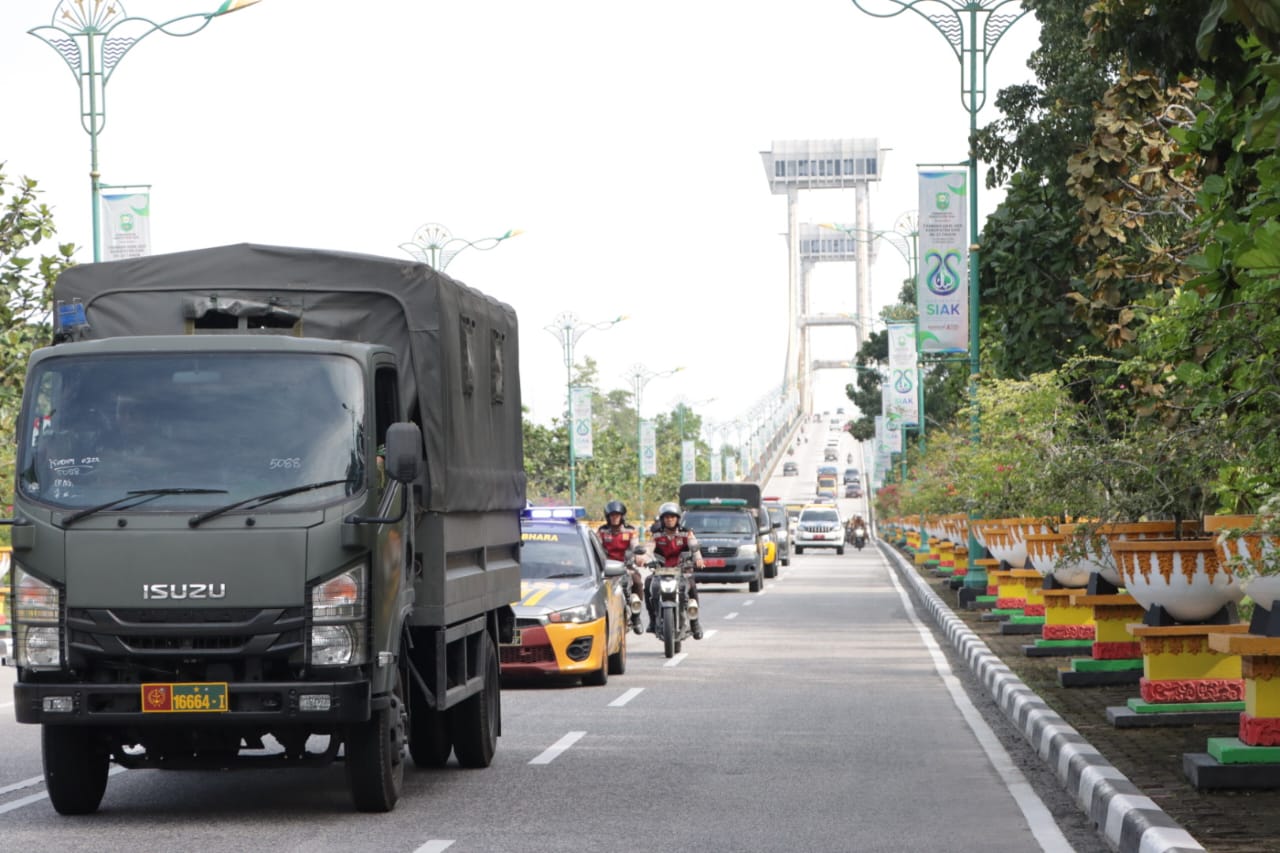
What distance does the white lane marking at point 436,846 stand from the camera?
918 centimetres

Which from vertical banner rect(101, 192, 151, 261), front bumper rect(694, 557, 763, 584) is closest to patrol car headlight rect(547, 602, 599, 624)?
vertical banner rect(101, 192, 151, 261)

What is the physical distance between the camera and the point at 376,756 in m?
10.2

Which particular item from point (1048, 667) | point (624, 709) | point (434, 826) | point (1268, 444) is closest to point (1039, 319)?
point (1048, 667)

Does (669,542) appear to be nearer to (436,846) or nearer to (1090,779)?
(1090,779)

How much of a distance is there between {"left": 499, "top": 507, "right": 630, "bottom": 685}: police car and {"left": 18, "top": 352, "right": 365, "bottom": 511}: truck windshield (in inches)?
303

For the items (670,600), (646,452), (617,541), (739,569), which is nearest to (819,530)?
(646,452)

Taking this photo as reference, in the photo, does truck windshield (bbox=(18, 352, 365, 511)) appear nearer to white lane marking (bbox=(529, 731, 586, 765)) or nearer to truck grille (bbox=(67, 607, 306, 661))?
truck grille (bbox=(67, 607, 306, 661))

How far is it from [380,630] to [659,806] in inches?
76.1

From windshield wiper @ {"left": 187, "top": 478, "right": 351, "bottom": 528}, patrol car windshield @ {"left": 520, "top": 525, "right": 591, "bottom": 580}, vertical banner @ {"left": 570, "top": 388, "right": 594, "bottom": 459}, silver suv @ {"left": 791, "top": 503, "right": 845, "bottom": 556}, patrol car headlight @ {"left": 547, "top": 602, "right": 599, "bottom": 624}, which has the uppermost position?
vertical banner @ {"left": 570, "top": 388, "right": 594, "bottom": 459}

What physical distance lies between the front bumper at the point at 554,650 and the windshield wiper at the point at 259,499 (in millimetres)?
8759

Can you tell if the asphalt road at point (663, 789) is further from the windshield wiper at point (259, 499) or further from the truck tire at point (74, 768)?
the windshield wiper at point (259, 499)

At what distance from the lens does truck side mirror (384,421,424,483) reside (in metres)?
9.63

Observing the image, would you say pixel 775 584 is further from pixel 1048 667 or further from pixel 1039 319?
pixel 1048 667

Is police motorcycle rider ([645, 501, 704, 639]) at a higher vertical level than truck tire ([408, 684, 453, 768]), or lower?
higher
